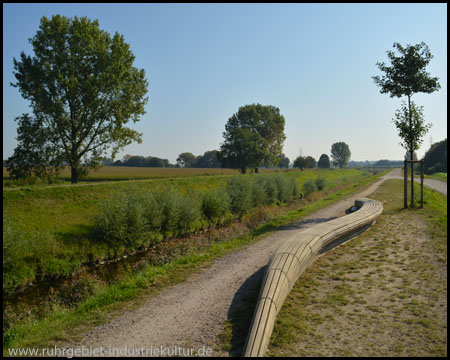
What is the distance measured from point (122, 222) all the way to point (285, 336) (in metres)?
10.5

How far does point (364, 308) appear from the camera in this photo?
5.39 meters

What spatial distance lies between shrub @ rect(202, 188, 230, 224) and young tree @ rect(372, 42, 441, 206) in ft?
33.5

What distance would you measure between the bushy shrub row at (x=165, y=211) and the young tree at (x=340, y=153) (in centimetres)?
13832

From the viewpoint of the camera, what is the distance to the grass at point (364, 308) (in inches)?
169

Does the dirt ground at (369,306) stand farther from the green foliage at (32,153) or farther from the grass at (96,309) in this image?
the green foliage at (32,153)

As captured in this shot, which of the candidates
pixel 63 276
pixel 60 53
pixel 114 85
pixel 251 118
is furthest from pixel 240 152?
pixel 63 276

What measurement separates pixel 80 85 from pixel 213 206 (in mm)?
12544

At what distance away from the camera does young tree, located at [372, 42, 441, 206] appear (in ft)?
45.3

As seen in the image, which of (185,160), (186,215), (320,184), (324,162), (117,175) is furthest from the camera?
(324,162)

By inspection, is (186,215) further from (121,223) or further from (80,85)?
(80,85)

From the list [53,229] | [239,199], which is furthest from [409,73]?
[53,229]

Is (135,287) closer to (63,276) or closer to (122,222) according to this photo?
(63,276)

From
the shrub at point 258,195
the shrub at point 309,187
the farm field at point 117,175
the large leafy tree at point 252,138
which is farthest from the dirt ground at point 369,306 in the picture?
the large leafy tree at point 252,138

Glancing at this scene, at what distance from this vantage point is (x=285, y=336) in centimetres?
457
